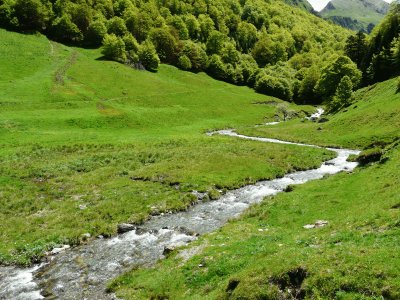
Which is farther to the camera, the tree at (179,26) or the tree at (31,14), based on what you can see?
the tree at (179,26)

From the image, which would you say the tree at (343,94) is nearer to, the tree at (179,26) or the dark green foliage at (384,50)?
the dark green foliage at (384,50)

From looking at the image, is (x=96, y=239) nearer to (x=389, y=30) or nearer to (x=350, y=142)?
(x=350, y=142)

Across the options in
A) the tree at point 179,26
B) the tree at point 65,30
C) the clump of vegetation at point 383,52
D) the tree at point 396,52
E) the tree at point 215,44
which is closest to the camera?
the tree at point 396,52

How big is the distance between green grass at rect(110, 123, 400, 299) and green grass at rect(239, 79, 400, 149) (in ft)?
97.9

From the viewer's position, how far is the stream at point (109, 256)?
24.7 metres

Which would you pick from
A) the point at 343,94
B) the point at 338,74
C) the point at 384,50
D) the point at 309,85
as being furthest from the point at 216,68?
the point at 343,94

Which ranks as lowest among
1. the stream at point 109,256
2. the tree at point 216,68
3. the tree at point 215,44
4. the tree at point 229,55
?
the stream at point 109,256

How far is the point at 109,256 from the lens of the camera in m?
29.2

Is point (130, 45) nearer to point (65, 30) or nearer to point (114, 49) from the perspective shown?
point (114, 49)

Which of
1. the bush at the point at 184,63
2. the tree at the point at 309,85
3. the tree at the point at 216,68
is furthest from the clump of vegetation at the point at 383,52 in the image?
the bush at the point at 184,63

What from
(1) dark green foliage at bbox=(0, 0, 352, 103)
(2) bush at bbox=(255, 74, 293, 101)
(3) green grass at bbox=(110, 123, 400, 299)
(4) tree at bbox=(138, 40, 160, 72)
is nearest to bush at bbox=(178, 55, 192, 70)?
(1) dark green foliage at bbox=(0, 0, 352, 103)

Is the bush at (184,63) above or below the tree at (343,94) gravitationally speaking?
above

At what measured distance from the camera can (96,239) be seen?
32.7m

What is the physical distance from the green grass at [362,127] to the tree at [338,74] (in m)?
15.2
